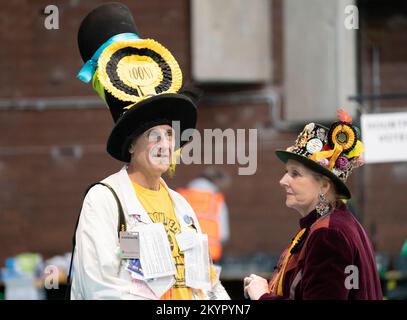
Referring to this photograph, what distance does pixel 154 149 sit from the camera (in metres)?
3.92

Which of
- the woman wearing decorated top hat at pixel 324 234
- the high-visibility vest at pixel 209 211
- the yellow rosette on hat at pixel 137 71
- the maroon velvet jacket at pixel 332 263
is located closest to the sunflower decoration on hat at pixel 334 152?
the woman wearing decorated top hat at pixel 324 234

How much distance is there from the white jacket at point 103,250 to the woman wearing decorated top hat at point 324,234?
527mm

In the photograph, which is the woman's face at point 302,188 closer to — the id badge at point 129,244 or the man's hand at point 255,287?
the man's hand at point 255,287

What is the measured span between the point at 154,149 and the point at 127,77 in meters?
0.35

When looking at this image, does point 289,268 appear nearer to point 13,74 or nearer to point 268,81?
point 268,81

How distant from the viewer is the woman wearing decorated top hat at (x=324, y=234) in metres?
3.43

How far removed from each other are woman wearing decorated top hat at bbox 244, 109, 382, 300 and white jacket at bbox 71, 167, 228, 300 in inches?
20.8

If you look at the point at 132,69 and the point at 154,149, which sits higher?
the point at 132,69

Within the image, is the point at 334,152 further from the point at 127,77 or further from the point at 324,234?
the point at 127,77

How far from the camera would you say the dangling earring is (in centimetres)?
368

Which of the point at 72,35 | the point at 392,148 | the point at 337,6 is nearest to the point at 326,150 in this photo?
the point at 392,148

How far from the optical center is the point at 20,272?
1004cm

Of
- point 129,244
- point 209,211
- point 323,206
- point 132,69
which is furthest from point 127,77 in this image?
point 209,211

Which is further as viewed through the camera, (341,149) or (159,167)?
(159,167)
